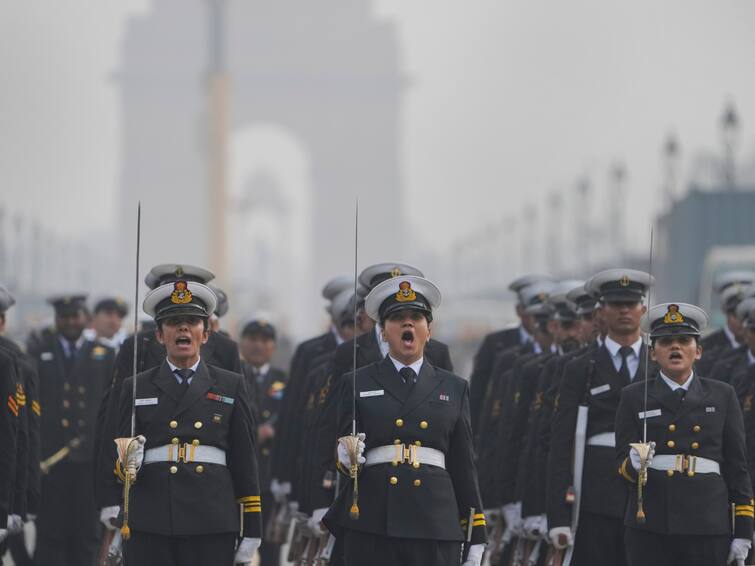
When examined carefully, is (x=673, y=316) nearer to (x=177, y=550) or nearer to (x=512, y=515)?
(x=177, y=550)

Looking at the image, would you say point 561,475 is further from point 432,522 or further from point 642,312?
point 432,522

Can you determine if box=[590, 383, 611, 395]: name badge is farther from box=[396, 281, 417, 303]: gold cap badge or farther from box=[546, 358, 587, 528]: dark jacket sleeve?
box=[396, 281, 417, 303]: gold cap badge

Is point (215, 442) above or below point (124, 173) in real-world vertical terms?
below

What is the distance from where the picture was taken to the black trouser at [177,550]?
26.8 feet

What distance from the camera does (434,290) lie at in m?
8.42

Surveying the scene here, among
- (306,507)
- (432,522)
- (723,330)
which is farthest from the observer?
(723,330)

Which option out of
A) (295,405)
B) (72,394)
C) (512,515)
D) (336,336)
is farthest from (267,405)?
(512,515)

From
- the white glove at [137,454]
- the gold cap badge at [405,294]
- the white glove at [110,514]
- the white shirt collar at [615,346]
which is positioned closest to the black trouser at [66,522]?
the white glove at [110,514]

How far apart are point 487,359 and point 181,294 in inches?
214

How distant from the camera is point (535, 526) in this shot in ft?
34.1

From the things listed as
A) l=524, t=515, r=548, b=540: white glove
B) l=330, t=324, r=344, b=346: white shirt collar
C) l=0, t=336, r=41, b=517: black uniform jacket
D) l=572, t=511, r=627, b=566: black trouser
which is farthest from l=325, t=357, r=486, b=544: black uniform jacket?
l=330, t=324, r=344, b=346: white shirt collar

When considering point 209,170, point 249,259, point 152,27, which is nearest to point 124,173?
point 152,27

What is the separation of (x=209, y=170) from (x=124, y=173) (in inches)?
1719

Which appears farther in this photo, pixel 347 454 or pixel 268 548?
pixel 268 548
